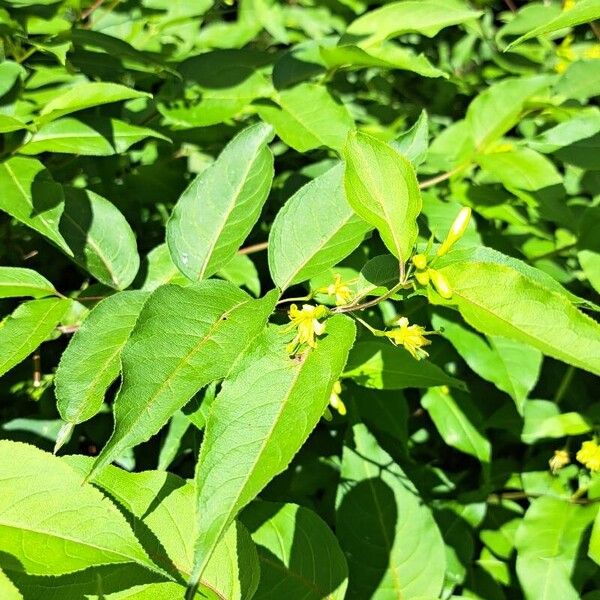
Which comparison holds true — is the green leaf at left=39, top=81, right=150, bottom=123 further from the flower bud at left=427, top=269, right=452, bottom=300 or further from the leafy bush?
the flower bud at left=427, top=269, right=452, bottom=300

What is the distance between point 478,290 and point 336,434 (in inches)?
31.6

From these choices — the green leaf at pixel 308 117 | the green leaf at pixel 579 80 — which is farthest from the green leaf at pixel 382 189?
the green leaf at pixel 579 80

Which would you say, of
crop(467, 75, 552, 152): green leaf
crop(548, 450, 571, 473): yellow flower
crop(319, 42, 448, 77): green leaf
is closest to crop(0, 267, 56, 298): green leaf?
crop(319, 42, 448, 77): green leaf

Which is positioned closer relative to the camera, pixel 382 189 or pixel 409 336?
pixel 382 189

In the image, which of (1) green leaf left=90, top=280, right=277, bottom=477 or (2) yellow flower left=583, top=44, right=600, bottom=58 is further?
(2) yellow flower left=583, top=44, right=600, bottom=58

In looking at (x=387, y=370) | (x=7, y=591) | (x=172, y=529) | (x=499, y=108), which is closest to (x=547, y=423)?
(x=387, y=370)

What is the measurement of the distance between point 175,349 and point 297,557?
1.52ft

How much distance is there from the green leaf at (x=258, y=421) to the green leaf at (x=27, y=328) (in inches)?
15.2

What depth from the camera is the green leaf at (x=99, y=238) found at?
4.19 ft

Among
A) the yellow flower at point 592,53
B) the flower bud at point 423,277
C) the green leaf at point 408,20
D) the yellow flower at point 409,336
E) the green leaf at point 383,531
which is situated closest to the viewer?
the flower bud at point 423,277

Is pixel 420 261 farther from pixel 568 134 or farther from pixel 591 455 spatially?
pixel 591 455

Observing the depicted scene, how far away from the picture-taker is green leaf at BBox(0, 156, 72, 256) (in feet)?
3.91

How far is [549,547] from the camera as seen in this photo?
1.51 metres

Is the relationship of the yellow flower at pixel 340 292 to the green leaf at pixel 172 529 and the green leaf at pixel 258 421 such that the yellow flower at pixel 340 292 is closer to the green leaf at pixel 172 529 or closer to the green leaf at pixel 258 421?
the green leaf at pixel 258 421
